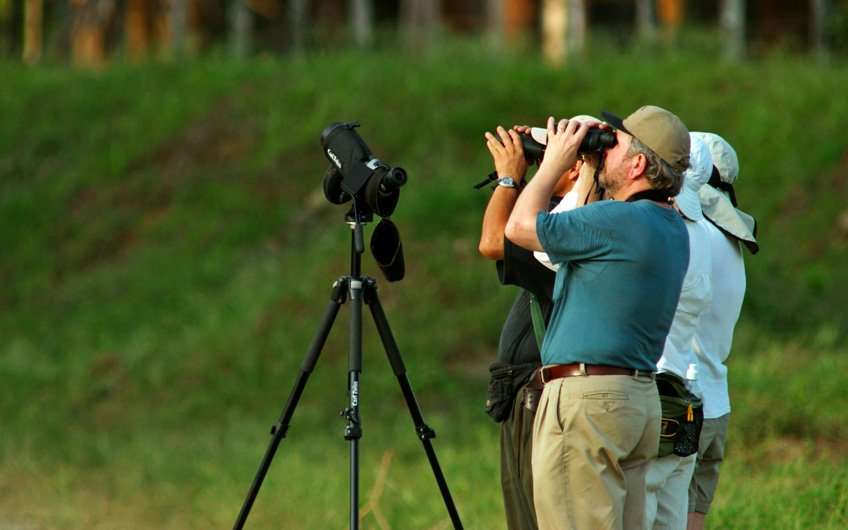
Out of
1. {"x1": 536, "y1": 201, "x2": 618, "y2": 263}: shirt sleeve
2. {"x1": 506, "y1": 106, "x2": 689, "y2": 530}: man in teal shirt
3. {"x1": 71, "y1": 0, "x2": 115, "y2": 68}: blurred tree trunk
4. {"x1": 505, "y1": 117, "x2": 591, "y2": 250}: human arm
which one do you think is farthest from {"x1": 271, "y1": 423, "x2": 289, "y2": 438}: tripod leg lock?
{"x1": 71, "y1": 0, "x2": 115, "y2": 68}: blurred tree trunk

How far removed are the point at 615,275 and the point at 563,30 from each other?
13.9 metres

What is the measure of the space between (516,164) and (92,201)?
11255mm

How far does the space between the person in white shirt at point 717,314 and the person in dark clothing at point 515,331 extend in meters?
0.59

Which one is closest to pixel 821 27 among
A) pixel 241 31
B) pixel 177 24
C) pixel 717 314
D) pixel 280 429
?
pixel 241 31

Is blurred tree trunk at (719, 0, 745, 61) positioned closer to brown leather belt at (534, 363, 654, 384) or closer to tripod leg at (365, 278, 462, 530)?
tripod leg at (365, 278, 462, 530)

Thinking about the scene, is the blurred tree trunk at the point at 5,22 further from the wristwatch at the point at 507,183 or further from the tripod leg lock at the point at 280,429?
the wristwatch at the point at 507,183

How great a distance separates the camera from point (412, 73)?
1492 centimetres

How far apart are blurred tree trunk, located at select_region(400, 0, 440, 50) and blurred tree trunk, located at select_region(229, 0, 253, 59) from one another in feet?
6.89

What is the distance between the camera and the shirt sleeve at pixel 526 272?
13.9 ft

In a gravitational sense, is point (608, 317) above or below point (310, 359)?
above

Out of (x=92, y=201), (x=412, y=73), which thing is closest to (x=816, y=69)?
(x=412, y=73)

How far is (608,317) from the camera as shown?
3941mm

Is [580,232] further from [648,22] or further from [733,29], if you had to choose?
[648,22]

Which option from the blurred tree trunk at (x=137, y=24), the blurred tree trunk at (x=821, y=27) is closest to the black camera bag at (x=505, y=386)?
the blurred tree trunk at (x=821, y=27)
